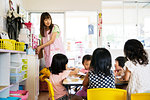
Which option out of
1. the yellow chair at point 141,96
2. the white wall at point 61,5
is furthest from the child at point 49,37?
the yellow chair at point 141,96

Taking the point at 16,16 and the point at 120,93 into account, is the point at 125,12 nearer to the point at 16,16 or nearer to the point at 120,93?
the point at 16,16

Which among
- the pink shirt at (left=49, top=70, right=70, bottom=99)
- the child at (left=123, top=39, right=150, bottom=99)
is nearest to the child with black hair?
the child at (left=123, top=39, right=150, bottom=99)

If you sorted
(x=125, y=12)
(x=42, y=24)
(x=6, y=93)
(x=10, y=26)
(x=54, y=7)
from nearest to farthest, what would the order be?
1. (x=6, y=93)
2. (x=10, y=26)
3. (x=42, y=24)
4. (x=54, y=7)
5. (x=125, y=12)

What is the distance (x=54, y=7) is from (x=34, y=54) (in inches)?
69.9

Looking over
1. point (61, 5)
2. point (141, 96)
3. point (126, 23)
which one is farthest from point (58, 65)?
point (126, 23)

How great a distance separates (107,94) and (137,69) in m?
0.53

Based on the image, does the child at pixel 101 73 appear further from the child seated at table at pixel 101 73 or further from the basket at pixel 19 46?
the basket at pixel 19 46

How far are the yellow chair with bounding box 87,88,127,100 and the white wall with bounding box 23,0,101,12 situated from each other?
11.0ft

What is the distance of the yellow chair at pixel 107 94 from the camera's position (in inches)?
50.5

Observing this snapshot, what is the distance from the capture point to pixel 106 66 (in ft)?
5.40

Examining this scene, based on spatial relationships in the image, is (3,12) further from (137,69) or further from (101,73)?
(137,69)

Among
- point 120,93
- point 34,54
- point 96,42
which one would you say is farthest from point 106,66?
point 96,42

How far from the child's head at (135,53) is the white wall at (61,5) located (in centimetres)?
279

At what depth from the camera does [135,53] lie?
176 cm
